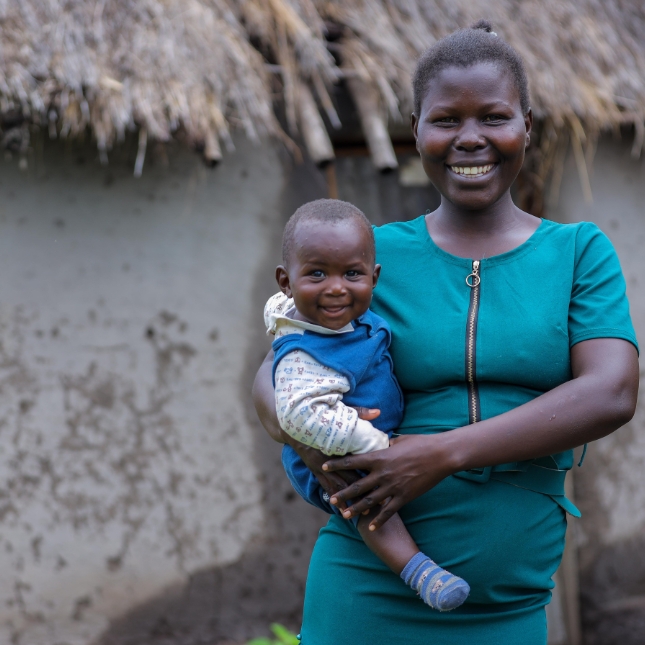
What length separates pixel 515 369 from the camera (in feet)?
5.60

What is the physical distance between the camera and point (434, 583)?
164 centimetres

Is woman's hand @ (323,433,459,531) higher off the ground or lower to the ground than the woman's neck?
lower

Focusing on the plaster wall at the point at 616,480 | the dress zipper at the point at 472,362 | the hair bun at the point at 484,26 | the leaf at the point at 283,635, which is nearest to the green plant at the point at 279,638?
the leaf at the point at 283,635

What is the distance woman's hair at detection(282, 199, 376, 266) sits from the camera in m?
1.80

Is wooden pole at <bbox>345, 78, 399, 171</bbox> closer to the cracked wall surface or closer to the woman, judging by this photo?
the cracked wall surface

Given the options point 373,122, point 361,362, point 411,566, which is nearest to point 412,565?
point 411,566

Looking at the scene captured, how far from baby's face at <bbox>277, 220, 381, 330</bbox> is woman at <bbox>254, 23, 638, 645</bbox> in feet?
0.36

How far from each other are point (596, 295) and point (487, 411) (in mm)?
325

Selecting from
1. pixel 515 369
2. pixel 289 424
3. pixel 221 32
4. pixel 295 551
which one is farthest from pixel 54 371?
pixel 515 369

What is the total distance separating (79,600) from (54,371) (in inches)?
41.4

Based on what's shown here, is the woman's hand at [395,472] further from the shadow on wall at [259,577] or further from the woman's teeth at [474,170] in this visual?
the shadow on wall at [259,577]

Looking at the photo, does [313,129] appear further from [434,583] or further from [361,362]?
[434,583]

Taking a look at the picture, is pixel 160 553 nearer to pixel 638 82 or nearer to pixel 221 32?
pixel 221 32

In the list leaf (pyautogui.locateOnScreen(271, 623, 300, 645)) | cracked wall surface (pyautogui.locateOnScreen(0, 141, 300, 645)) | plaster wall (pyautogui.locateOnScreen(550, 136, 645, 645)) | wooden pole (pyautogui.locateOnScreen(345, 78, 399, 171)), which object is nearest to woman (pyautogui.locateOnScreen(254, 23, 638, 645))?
wooden pole (pyautogui.locateOnScreen(345, 78, 399, 171))
